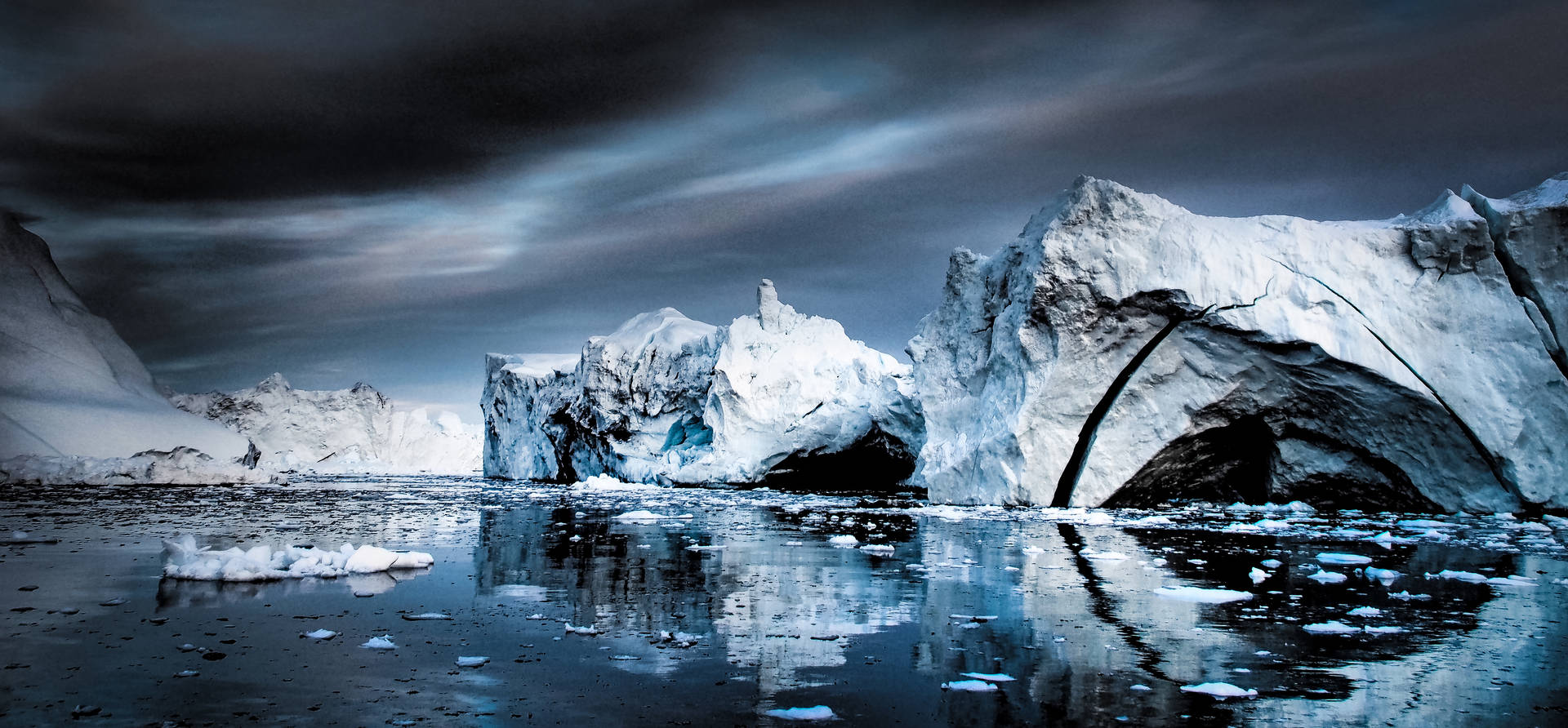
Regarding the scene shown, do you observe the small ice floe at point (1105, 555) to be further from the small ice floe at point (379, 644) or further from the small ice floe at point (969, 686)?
the small ice floe at point (379, 644)

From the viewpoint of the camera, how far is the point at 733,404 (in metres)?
29.7

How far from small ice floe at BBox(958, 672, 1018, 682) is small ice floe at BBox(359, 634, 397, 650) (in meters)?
2.44

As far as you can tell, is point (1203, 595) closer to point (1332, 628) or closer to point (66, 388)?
point (1332, 628)

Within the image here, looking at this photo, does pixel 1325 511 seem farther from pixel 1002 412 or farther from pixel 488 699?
pixel 488 699

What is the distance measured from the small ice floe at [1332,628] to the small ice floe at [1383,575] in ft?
7.36

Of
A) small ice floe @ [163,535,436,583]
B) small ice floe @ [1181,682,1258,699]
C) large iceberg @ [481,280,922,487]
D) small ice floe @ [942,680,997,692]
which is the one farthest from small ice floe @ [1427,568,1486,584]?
large iceberg @ [481,280,922,487]

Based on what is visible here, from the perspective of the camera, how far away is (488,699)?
325 cm

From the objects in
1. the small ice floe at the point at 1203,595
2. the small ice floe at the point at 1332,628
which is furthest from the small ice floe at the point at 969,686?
the small ice floe at the point at 1203,595

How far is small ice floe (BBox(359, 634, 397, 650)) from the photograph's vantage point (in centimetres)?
413

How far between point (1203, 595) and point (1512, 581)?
9.04ft

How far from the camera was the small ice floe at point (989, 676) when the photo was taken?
12.0 ft

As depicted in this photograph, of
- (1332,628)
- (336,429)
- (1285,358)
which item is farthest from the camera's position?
(336,429)

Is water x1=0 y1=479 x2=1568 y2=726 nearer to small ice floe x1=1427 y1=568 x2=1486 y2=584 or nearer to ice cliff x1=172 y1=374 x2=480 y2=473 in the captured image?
small ice floe x1=1427 y1=568 x2=1486 y2=584

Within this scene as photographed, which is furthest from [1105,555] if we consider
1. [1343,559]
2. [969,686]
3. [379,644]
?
[379,644]
